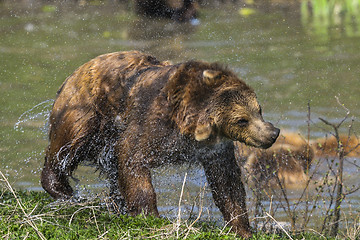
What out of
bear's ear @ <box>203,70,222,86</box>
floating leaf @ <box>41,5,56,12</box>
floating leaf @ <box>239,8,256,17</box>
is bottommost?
floating leaf @ <box>41,5,56,12</box>

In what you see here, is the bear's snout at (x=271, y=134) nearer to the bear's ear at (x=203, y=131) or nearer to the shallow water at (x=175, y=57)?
the bear's ear at (x=203, y=131)

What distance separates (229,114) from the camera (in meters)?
5.99

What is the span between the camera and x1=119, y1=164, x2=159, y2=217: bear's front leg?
603 cm

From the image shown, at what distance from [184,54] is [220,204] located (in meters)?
8.68

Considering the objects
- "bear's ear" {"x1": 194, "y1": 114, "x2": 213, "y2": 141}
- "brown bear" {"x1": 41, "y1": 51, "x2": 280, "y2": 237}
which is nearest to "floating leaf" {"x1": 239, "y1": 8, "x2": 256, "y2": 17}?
"brown bear" {"x1": 41, "y1": 51, "x2": 280, "y2": 237}

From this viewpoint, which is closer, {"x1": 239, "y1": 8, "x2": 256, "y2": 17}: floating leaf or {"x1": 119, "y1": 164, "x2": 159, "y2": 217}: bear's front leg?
{"x1": 119, "y1": 164, "x2": 159, "y2": 217}: bear's front leg

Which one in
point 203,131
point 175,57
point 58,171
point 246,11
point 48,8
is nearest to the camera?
point 203,131

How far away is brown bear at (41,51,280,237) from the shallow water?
663 mm

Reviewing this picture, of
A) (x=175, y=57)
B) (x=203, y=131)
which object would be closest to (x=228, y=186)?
(x=203, y=131)

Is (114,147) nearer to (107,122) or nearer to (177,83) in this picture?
(107,122)

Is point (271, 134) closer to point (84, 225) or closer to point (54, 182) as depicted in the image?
point (84, 225)

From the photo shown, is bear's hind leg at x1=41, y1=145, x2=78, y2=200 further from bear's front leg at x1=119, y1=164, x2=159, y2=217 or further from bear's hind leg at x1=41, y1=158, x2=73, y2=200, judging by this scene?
bear's front leg at x1=119, y1=164, x2=159, y2=217

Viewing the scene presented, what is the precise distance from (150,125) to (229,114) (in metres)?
0.73

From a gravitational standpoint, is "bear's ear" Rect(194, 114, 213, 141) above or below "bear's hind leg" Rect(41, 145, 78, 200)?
above
